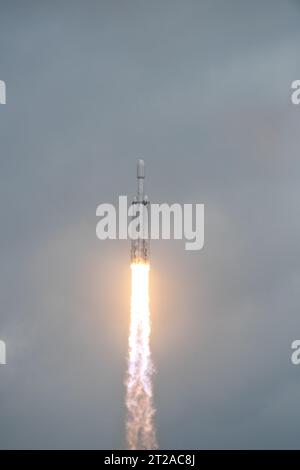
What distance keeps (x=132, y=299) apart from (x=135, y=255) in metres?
8.38

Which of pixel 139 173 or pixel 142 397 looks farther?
pixel 142 397

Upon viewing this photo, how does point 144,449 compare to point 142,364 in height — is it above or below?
below

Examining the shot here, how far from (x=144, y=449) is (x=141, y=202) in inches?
1192

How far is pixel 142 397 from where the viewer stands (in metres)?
115

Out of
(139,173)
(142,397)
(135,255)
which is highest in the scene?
(139,173)

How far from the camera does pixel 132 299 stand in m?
114
